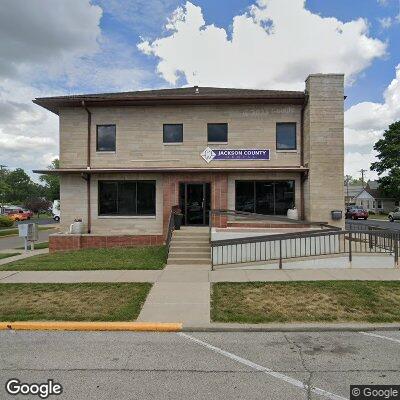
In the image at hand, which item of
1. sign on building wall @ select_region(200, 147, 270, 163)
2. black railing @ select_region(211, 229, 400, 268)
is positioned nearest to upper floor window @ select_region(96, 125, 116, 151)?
sign on building wall @ select_region(200, 147, 270, 163)

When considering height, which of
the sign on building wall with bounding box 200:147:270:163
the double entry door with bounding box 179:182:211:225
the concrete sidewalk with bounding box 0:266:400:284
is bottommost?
the concrete sidewalk with bounding box 0:266:400:284

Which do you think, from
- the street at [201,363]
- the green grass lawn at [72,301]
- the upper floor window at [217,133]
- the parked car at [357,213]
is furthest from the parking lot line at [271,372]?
the parked car at [357,213]

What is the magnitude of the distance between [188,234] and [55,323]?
8.07m

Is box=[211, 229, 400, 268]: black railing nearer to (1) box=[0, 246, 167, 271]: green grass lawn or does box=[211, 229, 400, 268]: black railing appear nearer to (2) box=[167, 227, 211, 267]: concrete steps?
(2) box=[167, 227, 211, 267]: concrete steps

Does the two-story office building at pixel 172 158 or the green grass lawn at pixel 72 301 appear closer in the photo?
the green grass lawn at pixel 72 301

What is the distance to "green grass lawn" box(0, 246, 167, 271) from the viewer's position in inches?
438

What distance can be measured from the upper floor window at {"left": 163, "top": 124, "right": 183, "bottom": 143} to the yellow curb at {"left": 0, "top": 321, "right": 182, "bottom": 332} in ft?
37.4

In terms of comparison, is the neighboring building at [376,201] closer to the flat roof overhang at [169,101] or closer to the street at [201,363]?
the flat roof overhang at [169,101]

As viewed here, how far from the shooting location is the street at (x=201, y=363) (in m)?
4.21

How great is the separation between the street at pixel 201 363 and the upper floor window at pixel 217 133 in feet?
38.1

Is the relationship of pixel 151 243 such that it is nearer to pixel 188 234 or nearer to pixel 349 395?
pixel 188 234

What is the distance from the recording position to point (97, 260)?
12.2 meters

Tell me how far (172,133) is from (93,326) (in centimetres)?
1168

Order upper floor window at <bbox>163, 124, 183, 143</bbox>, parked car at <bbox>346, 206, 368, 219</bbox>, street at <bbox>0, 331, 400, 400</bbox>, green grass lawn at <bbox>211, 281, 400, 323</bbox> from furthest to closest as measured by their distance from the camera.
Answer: parked car at <bbox>346, 206, 368, 219</bbox>, upper floor window at <bbox>163, 124, 183, 143</bbox>, green grass lawn at <bbox>211, 281, 400, 323</bbox>, street at <bbox>0, 331, 400, 400</bbox>
